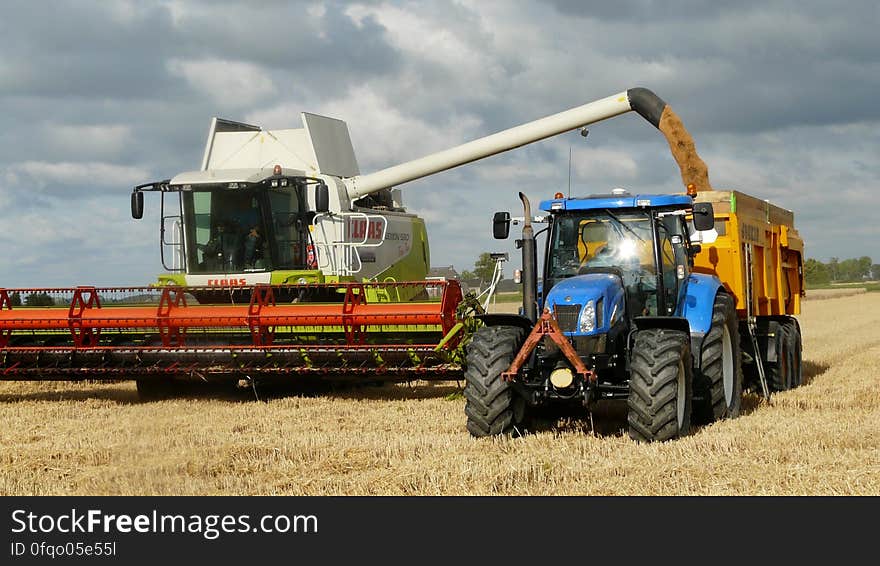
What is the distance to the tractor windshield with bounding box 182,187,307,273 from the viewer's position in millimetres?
11523

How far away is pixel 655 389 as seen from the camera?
6863 millimetres

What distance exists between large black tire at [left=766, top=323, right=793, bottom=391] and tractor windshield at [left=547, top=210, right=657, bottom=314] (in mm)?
3435

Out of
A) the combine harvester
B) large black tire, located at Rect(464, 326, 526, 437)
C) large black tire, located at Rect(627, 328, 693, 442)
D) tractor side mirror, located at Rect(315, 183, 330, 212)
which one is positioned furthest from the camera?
tractor side mirror, located at Rect(315, 183, 330, 212)

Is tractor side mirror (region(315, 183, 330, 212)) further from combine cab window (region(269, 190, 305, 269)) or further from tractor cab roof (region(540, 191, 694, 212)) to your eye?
tractor cab roof (region(540, 191, 694, 212))

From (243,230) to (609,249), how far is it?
196 inches

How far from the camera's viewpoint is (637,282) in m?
7.82

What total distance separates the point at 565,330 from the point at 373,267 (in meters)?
5.45

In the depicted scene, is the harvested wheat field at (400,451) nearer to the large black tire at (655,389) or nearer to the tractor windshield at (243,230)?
the large black tire at (655,389)

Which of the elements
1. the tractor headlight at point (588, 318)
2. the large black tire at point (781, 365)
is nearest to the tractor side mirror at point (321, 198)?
the tractor headlight at point (588, 318)

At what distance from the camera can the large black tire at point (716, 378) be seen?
7.79 meters

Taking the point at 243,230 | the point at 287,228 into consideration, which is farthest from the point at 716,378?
the point at 243,230

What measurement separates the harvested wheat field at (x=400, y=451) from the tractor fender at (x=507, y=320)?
2.54ft

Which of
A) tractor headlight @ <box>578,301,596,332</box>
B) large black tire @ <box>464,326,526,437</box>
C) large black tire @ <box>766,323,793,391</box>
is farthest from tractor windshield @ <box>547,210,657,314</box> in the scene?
large black tire @ <box>766,323,793,391</box>

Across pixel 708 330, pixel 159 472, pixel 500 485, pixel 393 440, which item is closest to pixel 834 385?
pixel 708 330
